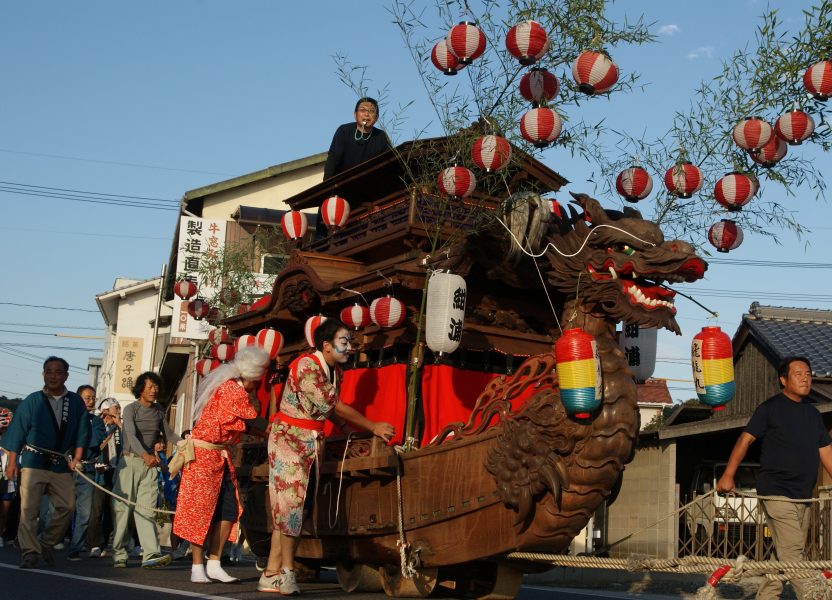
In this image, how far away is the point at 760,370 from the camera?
63.9 feet

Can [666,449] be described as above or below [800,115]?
below

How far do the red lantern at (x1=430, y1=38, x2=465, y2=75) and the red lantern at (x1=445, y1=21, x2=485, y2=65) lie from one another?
0.13 metres

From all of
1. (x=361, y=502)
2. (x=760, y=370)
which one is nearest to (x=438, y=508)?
(x=361, y=502)

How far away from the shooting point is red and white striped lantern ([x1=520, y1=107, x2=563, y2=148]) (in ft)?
30.2

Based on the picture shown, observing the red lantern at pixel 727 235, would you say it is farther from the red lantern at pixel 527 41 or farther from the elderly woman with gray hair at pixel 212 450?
the elderly woman with gray hair at pixel 212 450

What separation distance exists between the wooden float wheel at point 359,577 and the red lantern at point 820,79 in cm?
562

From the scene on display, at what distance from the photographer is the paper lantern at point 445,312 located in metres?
8.91

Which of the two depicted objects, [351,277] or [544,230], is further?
[351,277]

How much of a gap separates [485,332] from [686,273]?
8.53 feet

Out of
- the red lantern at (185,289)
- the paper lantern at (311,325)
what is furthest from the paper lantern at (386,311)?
the red lantern at (185,289)

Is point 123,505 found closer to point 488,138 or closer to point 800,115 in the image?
point 488,138

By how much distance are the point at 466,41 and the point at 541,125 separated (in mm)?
1107

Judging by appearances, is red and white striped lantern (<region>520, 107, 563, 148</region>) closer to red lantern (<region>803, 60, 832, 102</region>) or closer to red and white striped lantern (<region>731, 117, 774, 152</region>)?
red and white striped lantern (<region>731, 117, 774, 152</region>)

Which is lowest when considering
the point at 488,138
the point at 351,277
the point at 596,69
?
the point at 351,277
